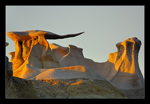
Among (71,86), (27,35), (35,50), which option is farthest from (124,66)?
(71,86)

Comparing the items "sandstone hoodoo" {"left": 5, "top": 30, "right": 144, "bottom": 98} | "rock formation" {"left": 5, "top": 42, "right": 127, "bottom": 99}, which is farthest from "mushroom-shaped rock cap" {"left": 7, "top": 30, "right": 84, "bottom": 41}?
"rock formation" {"left": 5, "top": 42, "right": 127, "bottom": 99}

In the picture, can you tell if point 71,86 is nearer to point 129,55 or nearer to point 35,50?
point 35,50

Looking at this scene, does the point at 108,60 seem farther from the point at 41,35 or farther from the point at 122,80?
the point at 41,35

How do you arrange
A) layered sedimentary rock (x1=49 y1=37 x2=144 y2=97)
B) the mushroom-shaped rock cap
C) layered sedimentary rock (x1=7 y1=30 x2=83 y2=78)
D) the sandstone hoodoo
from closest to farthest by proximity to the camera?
the sandstone hoodoo, layered sedimentary rock (x1=7 y1=30 x2=83 y2=78), the mushroom-shaped rock cap, layered sedimentary rock (x1=49 y1=37 x2=144 y2=97)

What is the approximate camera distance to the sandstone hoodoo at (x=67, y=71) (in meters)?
13.8

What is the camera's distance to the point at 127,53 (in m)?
26.1

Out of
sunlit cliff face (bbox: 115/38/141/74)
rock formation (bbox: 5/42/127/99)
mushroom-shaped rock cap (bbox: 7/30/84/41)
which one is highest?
mushroom-shaped rock cap (bbox: 7/30/84/41)

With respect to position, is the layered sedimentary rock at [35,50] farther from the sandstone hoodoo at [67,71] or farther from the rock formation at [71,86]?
the rock formation at [71,86]

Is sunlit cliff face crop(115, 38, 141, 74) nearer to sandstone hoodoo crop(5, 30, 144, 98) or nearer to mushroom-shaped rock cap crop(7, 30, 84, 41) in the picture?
sandstone hoodoo crop(5, 30, 144, 98)

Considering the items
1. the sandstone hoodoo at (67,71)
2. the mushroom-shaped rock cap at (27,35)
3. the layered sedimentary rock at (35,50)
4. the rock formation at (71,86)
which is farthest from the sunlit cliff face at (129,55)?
the rock formation at (71,86)

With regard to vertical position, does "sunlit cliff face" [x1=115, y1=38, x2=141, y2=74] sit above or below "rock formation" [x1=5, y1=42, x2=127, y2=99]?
above

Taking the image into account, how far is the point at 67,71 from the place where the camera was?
1628cm

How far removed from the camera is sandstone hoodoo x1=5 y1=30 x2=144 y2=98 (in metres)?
13.8

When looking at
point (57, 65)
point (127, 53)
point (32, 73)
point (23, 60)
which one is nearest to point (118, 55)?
point (127, 53)
